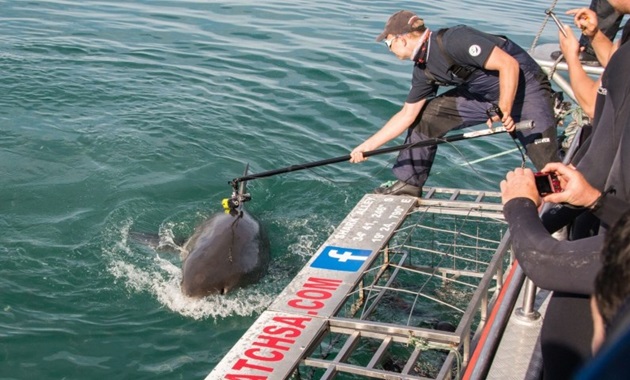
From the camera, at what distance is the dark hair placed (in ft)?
4.41

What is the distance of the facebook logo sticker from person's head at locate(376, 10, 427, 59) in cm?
204

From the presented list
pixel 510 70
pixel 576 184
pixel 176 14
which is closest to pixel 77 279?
pixel 510 70

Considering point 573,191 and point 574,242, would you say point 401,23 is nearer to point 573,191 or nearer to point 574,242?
point 573,191

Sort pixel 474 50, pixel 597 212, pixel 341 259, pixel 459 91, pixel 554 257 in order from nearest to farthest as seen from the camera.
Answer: pixel 554 257
pixel 597 212
pixel 341 259
pixel 474 50
pixel 459 91

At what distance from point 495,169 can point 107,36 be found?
851 centimetres

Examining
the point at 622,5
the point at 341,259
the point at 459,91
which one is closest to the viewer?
the point at 622,5

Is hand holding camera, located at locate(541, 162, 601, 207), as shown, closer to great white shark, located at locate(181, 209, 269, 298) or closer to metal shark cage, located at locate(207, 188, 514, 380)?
metal shark cage, located at locate(207, 188, 514, 380)

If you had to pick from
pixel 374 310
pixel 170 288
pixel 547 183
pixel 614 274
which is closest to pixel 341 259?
pixel 374 310

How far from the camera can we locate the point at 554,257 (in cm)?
259

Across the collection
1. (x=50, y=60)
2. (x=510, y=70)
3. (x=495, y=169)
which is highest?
(x=510, y=70)

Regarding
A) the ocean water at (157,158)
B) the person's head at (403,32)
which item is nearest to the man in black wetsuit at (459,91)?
the person's head at (403,32)

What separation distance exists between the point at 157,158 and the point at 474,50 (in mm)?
4597

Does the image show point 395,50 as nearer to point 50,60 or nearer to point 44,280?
point 44,280

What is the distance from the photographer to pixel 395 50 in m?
6.23
